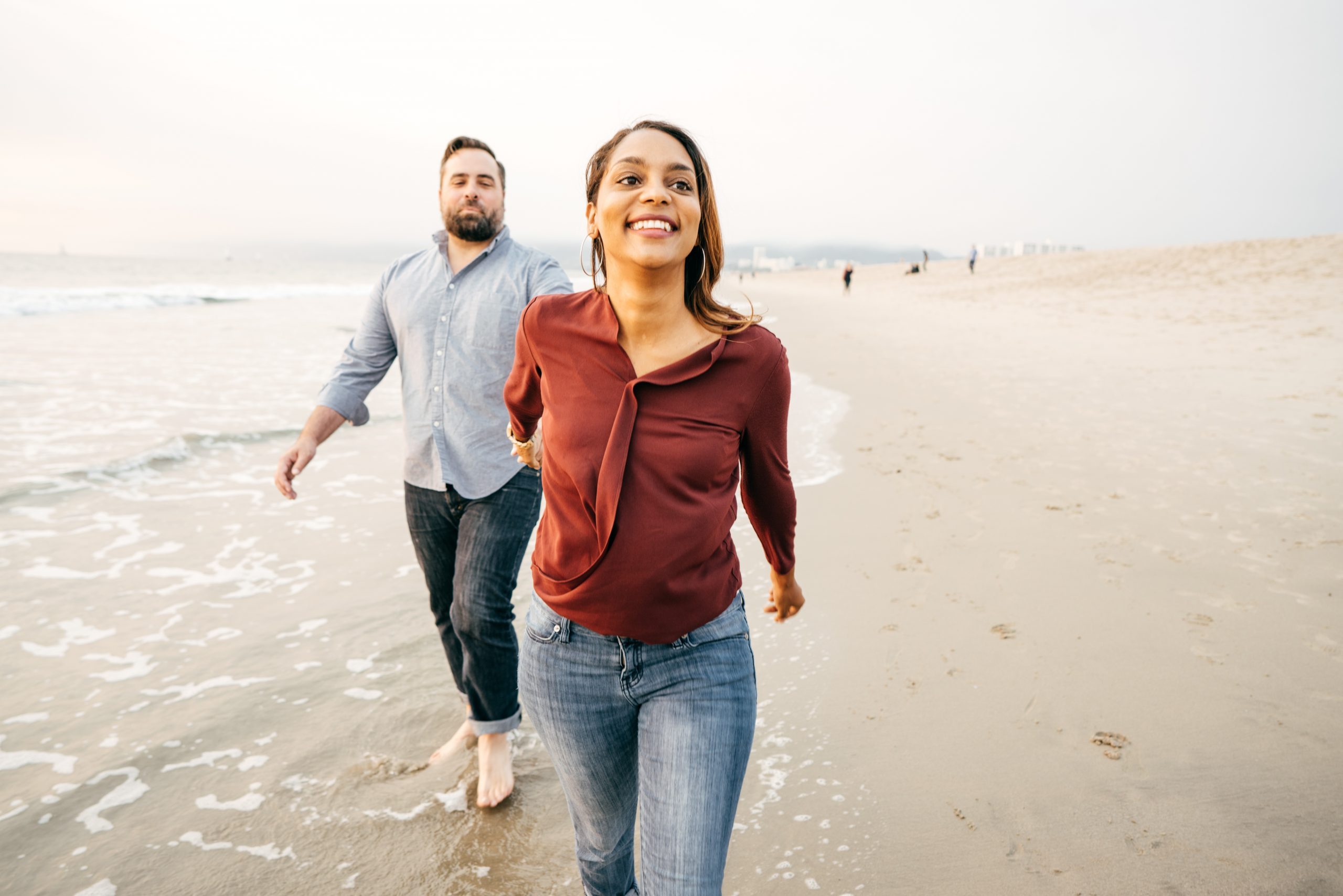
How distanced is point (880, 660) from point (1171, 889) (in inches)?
59.6

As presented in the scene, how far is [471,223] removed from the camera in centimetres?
286

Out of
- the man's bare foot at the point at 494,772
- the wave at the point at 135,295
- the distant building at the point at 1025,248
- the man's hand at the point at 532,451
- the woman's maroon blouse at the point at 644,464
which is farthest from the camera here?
the distant building at the point at 1025,248

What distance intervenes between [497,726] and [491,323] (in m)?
1.58

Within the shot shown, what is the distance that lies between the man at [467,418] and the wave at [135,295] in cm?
2746

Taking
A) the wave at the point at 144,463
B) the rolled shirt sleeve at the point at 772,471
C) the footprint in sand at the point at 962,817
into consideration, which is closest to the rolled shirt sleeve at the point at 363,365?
the rolled shirt sleeve at the point at 772,471

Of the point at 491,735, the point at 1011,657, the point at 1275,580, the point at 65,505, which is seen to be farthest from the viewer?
the point at 65,505

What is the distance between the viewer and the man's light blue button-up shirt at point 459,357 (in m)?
2.73

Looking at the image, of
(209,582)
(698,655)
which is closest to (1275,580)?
(698,655)

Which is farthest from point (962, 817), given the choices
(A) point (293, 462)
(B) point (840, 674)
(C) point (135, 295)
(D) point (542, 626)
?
(C) point (135, 295)

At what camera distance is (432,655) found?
155 inches

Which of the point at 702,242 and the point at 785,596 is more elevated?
the point at 702,242

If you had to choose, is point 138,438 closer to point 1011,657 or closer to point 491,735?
point 491,735

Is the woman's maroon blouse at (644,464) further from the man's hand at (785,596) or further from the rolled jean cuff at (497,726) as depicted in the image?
the rolled jean cuff at (497,726)

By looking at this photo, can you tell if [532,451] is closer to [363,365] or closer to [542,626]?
[542,626]
